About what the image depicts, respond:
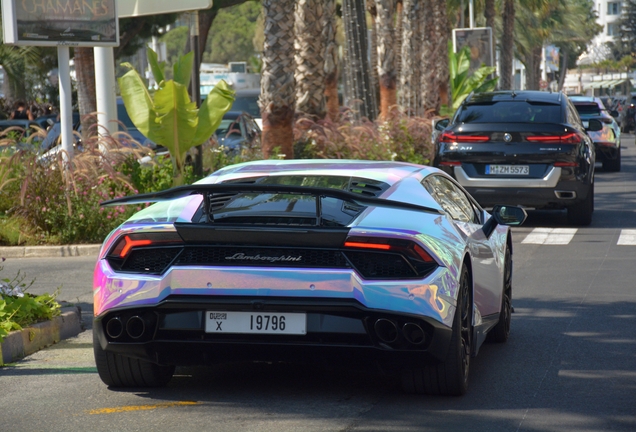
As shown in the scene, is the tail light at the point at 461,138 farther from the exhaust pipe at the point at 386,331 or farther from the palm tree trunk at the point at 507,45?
the palm tree trunk at the point at 507,45

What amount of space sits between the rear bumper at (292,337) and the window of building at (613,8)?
173692mm

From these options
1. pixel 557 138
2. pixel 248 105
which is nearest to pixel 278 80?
pixel 557 138

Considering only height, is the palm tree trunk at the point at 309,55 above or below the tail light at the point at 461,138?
above

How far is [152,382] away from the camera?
241 inches

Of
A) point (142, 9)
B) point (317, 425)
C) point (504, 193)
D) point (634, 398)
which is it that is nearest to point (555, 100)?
point (504, 193)

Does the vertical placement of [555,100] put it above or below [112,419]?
above

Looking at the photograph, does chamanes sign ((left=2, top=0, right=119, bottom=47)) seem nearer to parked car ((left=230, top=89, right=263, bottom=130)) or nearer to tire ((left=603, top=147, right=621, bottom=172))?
parked car ((left=230, top=89, right=263, bottom=130))

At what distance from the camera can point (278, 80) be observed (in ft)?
55.3

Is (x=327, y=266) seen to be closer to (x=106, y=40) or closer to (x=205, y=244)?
(x=205, y=244)

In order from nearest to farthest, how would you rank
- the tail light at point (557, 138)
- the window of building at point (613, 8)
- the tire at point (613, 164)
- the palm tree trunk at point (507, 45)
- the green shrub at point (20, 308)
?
1. the green shrub at point (20, 308)
2. the tail light at point (557, 138)
3. the tire at point (613, 164)
4. the palm tree trunk at point (507, 45)
5. the window of building at point (613, 8)

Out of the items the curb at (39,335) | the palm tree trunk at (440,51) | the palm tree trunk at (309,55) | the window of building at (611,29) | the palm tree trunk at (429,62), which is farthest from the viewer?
the window of building at (611,29)

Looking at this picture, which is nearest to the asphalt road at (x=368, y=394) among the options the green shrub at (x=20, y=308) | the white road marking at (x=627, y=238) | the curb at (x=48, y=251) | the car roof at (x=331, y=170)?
the green shrub at (x=20, y=308)

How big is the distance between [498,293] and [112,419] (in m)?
2.83

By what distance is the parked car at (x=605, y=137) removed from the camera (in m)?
25.2
